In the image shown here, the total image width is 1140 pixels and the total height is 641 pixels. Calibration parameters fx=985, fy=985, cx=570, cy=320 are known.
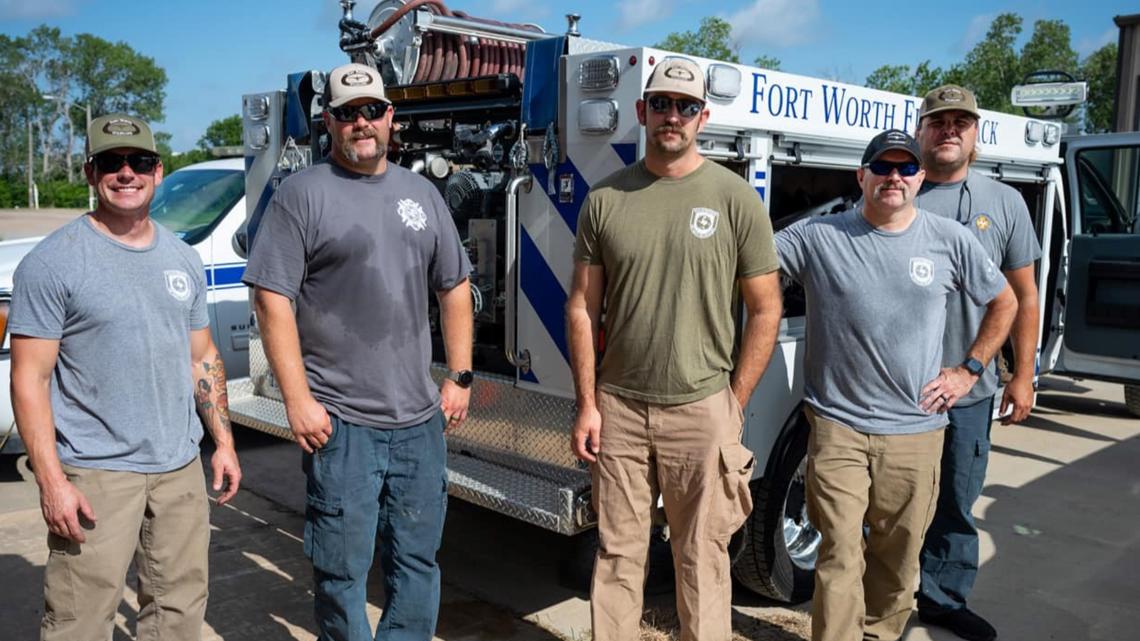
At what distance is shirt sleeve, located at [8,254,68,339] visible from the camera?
2484mm

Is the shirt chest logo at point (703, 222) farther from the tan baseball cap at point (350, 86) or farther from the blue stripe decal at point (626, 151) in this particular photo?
the tan baseball cap at point (350, 86)

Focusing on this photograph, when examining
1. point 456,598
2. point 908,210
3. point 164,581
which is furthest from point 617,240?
point 456,598

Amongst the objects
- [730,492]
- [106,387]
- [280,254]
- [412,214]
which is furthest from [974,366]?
[106,387]

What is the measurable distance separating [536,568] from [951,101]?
2705 mm

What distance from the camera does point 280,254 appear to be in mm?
2812

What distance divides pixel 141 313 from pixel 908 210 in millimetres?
2398

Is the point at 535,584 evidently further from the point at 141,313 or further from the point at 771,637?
the point at 141,313

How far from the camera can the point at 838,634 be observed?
3.28 m

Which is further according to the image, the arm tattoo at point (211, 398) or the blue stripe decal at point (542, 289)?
the blue stripe decal at point (542, 289)

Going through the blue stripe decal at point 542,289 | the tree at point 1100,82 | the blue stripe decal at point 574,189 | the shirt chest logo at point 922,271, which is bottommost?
the blue stripe decal at point 542,289

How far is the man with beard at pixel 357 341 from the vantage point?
2830 mm

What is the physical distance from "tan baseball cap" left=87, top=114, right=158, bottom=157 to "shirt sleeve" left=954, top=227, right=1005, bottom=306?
2.54 metres

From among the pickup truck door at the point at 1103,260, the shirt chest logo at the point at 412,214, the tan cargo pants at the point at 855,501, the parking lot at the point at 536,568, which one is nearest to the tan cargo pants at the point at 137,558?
the parking lot at the point at 536,568

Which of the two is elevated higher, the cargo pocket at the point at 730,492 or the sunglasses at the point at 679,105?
the sunglasses at the point at 679,105
